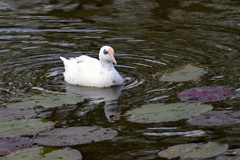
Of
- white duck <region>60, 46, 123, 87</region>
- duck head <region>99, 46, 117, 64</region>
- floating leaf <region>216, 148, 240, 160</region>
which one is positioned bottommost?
floating leaf <region>216, 148, 240, 160</region>

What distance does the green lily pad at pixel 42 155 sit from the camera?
23.7 ft

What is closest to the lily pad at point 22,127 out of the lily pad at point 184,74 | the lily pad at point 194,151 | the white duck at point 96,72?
the lily pad at point 194,151

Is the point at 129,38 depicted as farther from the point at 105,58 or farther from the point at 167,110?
the point at 167,110

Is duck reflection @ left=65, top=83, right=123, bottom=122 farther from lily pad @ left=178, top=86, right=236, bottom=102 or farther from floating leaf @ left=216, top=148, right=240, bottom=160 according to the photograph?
floating leaf @ left=216, top=148, right=240, bottom=160

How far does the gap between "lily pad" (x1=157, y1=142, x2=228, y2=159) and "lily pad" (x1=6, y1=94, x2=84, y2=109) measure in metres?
2.76

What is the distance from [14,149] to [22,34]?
736 centimetres

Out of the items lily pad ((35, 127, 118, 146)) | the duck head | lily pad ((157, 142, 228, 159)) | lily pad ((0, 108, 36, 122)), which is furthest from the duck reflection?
lily pad ((157, 142, 228, 159))

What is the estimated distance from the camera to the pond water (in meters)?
8.08

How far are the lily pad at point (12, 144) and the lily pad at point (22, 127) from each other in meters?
0.15

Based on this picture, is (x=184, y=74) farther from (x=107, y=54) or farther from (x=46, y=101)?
(x=46, y=101)

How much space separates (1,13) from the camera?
1677cm

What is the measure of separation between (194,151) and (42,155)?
77.3 inches

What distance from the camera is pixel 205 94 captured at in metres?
9.63

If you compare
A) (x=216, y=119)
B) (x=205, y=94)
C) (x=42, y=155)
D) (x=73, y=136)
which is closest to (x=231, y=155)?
(x=216, y=119)
